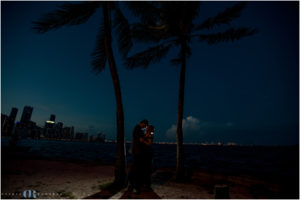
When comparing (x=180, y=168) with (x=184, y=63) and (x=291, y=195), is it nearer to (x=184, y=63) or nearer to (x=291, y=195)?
(x=291, y=195)

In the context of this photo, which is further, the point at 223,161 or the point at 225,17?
the point at 223,161

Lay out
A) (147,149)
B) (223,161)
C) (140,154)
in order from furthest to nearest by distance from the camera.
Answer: (223,161) → (147,149) → (140,154)

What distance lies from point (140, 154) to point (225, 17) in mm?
7341

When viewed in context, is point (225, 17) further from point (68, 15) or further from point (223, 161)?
point (223, 161)

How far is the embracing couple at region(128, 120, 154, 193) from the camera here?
4.55m

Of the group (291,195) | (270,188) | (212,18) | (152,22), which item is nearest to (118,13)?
(152,22)

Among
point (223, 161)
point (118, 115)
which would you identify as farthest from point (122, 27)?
point (223, 161)

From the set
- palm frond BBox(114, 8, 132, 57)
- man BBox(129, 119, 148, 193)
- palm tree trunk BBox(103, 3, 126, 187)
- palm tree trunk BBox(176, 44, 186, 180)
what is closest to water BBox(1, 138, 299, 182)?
palm tree trunk BBox(176, 44, 186, 180)

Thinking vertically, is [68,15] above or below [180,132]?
above

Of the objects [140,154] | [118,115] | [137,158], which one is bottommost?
[137,158]

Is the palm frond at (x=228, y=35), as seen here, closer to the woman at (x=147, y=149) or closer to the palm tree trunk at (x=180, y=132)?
the palm tree trunk at (x=180, y=132)

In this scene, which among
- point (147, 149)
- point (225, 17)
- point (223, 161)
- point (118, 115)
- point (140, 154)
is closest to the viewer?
point (140, 154)

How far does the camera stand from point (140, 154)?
4.56 metres

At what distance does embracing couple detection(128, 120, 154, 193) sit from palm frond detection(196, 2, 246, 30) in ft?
20.0
